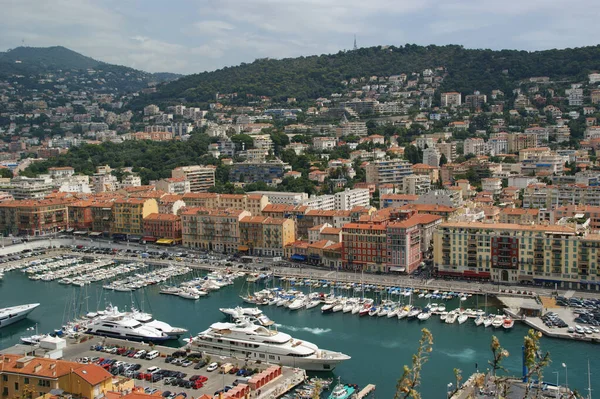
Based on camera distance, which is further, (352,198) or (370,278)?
(352,198)

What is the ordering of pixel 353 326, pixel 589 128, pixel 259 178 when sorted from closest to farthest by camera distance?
pixel 353 326
pixel 259 178
pixel 589 128

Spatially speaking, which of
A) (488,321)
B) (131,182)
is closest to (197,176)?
(131,182)

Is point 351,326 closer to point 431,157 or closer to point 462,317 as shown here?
point 462,317

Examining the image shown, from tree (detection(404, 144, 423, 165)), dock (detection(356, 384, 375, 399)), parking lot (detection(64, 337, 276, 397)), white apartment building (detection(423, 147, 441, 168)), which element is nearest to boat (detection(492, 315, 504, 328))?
dock (detection(356, 384, 375, 399))

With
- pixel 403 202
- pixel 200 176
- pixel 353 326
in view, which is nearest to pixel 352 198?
pixel 403 202

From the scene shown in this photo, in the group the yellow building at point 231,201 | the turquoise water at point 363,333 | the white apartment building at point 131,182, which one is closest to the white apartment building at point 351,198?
the yellow building at point 231,201

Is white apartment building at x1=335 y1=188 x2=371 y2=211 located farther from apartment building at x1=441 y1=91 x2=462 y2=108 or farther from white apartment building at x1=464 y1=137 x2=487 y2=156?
apartment building at x1=441 y1=91 x2=462 y2=108

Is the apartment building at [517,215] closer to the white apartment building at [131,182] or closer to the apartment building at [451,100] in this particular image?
the white apartment building at [131,182]

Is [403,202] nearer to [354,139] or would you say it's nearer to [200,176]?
[200,176]
